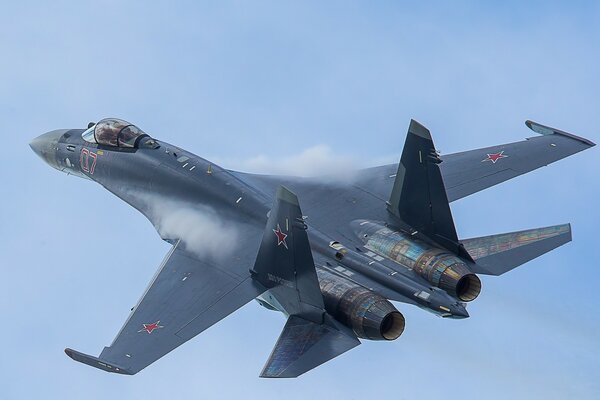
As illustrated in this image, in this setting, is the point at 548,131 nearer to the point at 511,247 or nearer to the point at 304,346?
the point at 511,247

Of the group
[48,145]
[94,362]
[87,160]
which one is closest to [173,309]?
[94,362]

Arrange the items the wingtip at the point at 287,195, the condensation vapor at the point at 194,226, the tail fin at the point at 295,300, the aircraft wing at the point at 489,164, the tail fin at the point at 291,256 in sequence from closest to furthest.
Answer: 1. the tail fin at the point at 295,300
2. the wingtip at the point at 287,195
3. the tail fin at the point at 291,256
4. the condensation vapor at the point at 194,226
5. the aircraft wing at the point at 489,164

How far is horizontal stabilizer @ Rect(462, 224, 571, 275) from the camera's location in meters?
36.2

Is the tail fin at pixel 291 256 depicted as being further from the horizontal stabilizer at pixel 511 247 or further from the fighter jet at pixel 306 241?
the horizontal stabilizer at pixel 511 247

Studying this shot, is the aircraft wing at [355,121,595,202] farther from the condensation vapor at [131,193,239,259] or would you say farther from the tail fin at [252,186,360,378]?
the tail fin at [252,186,360,378]

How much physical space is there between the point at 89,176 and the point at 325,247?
11.9 metres

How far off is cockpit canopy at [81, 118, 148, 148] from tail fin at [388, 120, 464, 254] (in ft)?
37.2

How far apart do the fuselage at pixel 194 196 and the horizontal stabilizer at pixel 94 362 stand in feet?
18.7

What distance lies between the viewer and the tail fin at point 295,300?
3275cm

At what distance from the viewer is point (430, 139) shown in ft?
119

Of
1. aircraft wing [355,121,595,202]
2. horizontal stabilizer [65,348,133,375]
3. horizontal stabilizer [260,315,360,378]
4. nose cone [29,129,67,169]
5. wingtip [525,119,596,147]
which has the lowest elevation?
horizontal stabilizer [65,348,133,375]

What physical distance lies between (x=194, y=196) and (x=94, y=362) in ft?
29.2

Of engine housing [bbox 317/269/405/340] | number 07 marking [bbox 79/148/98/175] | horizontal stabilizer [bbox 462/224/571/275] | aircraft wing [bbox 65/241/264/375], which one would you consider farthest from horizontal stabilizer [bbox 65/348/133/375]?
horizontal stabilizer [bbox 462/224/571/275]

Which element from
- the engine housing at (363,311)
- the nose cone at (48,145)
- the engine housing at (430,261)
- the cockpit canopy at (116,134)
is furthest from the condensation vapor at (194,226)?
the nose cone at (48,145)
